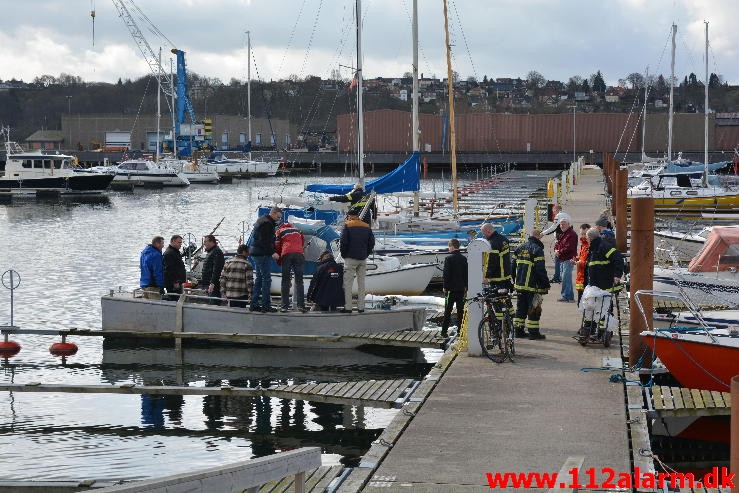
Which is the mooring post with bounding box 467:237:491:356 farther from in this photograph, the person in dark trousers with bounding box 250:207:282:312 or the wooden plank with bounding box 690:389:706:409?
the person in dark trousers with bounding box 250:207:282:312

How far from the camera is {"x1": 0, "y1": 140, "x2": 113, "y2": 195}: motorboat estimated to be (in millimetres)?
77025

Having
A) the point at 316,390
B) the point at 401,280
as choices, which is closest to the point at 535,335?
the point at 316,390

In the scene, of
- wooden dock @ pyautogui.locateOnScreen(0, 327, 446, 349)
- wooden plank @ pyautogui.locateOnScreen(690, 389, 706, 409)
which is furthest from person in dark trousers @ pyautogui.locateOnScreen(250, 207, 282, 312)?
wooden plank @ pyautogui.locateOnScreen(690, 389, 706, 409)

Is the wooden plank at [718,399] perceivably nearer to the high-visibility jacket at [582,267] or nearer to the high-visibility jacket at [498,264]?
the high-visibility jacket at [498,264]

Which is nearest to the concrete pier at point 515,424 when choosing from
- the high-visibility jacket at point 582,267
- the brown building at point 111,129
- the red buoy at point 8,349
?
the high-visibility jacket at point 582,267

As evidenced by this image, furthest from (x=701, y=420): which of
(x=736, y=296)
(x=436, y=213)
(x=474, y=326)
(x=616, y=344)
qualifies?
(x=436, y=213)

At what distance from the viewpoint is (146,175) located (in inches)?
3647

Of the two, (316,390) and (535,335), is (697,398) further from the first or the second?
(316,390)

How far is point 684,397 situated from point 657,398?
1.24ft

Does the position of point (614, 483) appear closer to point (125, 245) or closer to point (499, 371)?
point (499, 371)

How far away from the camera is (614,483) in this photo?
32.3 feet

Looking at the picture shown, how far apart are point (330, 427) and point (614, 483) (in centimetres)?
602

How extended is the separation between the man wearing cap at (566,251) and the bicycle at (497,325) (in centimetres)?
530

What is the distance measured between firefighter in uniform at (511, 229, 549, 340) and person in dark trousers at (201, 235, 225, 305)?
5.82 m
